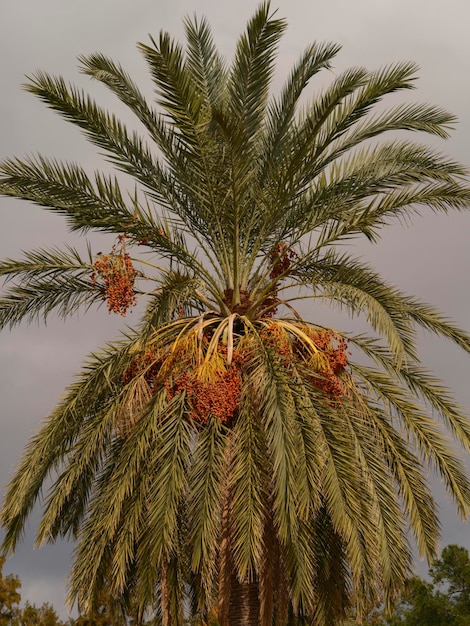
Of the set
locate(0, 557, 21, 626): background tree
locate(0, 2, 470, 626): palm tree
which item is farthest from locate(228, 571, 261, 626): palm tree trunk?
locate(0, 557, 21, 626): background tree

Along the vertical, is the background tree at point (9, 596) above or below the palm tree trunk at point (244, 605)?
above

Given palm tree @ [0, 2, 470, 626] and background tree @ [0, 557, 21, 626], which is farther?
background tree @ [0, 557, 21, 626]

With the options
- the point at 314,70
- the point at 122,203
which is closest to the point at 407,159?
the point at 314,70

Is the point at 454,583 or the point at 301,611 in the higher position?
the point at 454,583

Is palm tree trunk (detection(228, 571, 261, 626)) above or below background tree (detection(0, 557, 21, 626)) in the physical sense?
below

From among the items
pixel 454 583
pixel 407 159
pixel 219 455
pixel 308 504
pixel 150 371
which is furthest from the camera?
pixel 454 583

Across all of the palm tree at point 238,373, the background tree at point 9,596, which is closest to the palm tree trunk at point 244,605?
the palm tree at point 238,373

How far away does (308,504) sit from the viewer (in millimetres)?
12156

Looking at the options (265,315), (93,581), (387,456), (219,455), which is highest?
(265,315)

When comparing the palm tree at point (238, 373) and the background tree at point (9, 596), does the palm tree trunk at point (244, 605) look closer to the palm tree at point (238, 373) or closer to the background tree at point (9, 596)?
the palm tree at point (238, 373)

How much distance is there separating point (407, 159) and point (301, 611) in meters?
6.77

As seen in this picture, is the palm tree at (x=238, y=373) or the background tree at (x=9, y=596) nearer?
the palm tree at (x=238, y=373)

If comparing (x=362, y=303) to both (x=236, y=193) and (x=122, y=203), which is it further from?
(x=122, y=203)

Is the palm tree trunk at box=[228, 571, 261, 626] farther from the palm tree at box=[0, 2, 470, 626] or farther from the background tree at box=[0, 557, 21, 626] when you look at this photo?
the background tree at box=[0, 557, 21, 626]
